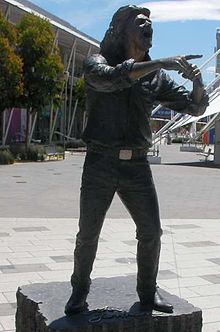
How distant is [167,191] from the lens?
17.3m

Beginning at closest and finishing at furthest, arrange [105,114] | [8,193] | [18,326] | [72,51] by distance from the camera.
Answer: [105,114], [18,326], [8,193], [72,51]

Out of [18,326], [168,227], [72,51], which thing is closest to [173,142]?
[72,51]

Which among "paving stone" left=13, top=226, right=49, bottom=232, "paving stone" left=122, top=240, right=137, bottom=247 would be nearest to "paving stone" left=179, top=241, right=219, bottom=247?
"paving stone" left=122, top=240, right=137, bottom=247

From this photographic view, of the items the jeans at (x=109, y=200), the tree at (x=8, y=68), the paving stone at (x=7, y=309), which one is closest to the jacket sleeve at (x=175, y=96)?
the jeans at (x=109, y=200)

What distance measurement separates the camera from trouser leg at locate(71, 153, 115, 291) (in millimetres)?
4074

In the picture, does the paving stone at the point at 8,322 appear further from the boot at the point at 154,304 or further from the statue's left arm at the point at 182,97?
the statue's left arm at the point at 182,97

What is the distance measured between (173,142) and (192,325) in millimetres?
68683

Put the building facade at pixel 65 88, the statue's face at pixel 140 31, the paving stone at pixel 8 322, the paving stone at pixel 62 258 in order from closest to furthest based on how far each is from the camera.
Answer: the statue's face at pixel 140 31 < the paving stone at pixel 8 322 < the paving stone at pixel 62 258 < the building facade at pixel 65 88

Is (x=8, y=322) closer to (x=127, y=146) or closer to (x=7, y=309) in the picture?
(x=7, y=309)

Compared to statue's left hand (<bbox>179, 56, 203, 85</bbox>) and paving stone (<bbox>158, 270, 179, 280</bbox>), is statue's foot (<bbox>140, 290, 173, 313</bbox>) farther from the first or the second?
paving stone (<bbox>158, 270, 179, 280</bbox>)

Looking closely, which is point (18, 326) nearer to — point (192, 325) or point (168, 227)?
point (192, 325)

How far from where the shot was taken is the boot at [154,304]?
4176 millimetres

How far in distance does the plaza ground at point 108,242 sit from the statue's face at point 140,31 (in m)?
2.77

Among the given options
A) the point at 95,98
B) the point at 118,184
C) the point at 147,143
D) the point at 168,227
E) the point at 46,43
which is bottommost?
the point at 168,227
